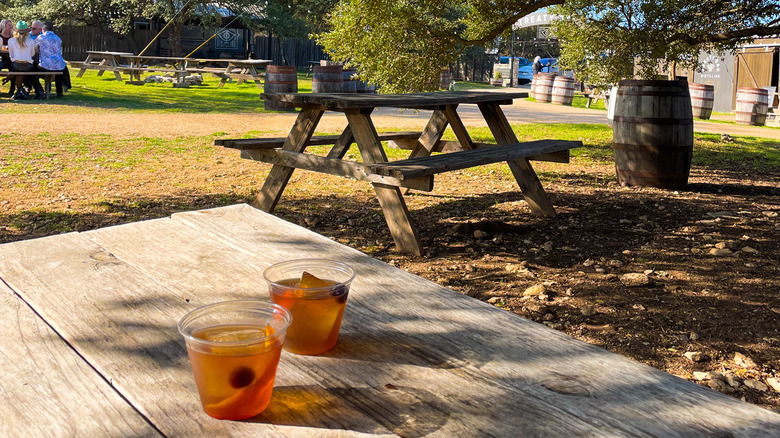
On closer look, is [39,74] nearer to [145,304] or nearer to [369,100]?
[369,100]

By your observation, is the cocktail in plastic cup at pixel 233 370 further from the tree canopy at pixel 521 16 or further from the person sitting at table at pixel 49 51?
the person sitting at table at pixel 49 51

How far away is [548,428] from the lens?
38.8 inches

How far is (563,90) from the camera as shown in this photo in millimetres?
21875

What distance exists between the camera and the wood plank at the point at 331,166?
415 centimetres

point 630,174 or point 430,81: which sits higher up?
point 430,81

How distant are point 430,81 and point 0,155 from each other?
16.0 ft

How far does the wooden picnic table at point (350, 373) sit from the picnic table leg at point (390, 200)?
2812 millimetres

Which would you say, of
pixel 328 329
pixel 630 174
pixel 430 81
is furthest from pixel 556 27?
pixel 328 329

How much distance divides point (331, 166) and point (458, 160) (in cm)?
83

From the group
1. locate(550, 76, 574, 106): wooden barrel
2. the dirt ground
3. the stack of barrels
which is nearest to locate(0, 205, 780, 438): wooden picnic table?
the dirt ground

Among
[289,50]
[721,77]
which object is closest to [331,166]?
[721,77]

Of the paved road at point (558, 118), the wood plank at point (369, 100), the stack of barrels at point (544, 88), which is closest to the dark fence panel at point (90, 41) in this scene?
the stack of barrels at point (544, 88)

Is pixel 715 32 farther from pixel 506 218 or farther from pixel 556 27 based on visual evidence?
pixel 506 218

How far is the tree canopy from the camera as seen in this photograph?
728 centimetres
